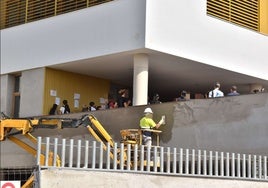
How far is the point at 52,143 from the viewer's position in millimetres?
13266

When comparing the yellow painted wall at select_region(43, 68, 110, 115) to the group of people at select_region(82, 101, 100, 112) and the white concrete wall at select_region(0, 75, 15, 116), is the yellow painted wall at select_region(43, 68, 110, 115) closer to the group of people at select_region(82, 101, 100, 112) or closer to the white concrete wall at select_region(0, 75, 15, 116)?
the group of people at select_region(82, 101, 100, 112)

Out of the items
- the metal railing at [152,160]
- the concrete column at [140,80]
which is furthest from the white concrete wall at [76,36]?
the metal railing at [152,160]

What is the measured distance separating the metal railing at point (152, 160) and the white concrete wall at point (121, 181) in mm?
126

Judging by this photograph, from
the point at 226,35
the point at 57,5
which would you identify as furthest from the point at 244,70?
the point at 57,5

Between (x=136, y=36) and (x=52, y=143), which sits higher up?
(x=136, y=36)

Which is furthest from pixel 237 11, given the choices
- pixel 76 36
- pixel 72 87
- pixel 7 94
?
pixel 7 94

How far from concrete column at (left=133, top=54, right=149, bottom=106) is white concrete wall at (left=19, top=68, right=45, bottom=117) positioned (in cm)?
464

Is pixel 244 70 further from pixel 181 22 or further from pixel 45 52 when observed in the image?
pixel 45 52

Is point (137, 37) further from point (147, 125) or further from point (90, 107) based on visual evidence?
point (90, 107)

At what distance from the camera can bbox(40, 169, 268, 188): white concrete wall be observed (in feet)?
42.8

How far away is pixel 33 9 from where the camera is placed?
87.4 ft

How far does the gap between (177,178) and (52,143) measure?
3.26 meters

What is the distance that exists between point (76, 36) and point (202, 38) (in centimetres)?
487

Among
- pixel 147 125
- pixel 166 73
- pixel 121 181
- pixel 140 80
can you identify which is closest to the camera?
pixel 121 181
